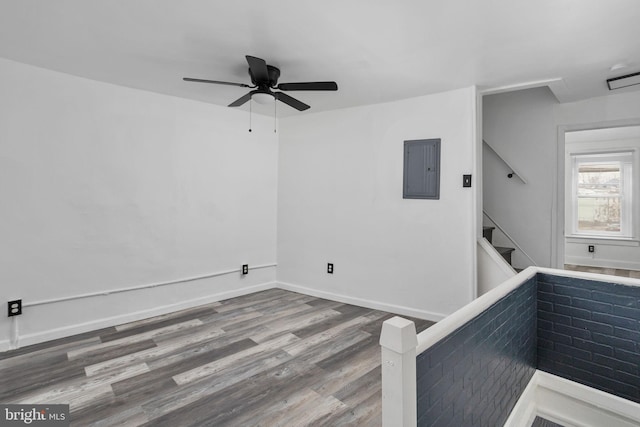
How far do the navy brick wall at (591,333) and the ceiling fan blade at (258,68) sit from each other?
2.48 metres

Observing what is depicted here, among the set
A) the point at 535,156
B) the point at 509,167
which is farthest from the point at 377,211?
the point at 535,156

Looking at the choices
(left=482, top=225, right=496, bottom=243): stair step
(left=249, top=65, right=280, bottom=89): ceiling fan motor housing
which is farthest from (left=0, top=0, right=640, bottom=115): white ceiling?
(left=482, top=225, right=496, bottom=243): stair step

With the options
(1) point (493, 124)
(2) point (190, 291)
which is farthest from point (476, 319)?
(1) point (493, 124)

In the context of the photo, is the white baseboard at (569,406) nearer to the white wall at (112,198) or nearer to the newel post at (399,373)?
the newel post at (399,373)

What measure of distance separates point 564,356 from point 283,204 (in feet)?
11.4

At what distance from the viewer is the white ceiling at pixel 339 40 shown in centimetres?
197

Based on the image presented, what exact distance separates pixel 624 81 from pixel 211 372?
14.2 ft

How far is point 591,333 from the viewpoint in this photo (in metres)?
2.13

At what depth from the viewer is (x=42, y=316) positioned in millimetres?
2934

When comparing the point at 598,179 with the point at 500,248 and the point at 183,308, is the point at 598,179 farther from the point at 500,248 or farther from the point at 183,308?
the point at 183,308

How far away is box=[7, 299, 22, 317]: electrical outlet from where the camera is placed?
9.08ft

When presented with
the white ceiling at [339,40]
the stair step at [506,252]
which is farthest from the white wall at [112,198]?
the stair step at [506,252]

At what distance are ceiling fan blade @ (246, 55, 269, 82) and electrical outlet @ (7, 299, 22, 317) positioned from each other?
2.74 m

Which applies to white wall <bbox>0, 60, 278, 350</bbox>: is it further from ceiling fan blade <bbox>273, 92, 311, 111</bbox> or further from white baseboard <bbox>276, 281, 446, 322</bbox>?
ceiling fan blade <bbox>273, 92, 311, 111</bbox>
